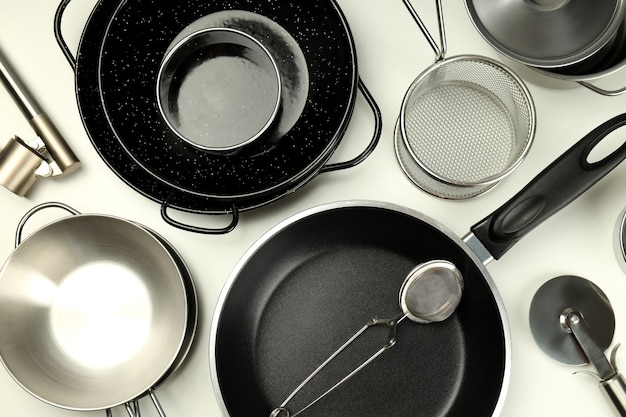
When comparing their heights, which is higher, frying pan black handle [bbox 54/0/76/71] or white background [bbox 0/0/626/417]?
frying pan black handle [bbox 54/0/76/71]

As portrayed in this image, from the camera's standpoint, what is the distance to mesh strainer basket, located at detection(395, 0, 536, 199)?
2.22 feet

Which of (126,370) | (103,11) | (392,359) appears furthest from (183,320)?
(103,11)

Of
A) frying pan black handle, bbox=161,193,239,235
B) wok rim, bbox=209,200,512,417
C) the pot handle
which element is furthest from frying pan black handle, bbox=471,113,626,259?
the pot handle

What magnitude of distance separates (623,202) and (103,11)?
64 cm

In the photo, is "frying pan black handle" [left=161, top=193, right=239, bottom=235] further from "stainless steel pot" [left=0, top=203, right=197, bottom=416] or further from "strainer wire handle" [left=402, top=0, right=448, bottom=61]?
"strainer wire handle" [left=402, top=0, right=448, bottom=61]

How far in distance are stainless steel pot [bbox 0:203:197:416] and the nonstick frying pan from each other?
0.08 m

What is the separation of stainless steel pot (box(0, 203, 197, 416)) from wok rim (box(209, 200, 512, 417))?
45mm

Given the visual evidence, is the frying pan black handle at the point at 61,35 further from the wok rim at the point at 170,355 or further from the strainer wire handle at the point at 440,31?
the strainer wire handle at the point at 440,31

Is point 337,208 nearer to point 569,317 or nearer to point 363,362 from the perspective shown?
point 363,362

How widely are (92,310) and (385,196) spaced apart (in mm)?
369

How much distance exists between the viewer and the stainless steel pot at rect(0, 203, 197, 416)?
66cm

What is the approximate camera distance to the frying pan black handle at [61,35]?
652 mm

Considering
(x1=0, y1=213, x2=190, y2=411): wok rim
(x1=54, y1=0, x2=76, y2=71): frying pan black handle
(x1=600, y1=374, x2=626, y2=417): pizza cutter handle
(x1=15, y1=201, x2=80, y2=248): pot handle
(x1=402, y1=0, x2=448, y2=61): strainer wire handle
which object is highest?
(x1=54, y1=0, x2=76, y2=71): frying pan black handle

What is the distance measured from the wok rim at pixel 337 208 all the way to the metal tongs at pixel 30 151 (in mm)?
241
